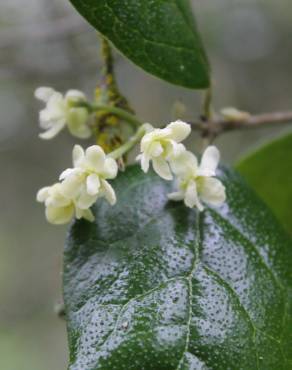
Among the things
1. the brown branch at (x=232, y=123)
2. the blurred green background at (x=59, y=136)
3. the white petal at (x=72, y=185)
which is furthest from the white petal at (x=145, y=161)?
the blurred green background at (x=59, y=136)

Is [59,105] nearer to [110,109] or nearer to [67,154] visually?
[110,109]

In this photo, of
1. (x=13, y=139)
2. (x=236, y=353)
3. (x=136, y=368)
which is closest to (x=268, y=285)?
(x=236, y=353)

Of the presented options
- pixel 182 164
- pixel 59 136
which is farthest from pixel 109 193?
pixel 59 136

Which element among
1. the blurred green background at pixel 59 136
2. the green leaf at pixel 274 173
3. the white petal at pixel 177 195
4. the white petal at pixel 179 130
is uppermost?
the white petal at pixel 179 130

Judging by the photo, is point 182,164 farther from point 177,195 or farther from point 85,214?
point 85,214

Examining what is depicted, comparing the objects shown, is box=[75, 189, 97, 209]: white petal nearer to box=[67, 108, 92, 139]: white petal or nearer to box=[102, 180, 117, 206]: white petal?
box=[102, 180, 117, 206]: white petal

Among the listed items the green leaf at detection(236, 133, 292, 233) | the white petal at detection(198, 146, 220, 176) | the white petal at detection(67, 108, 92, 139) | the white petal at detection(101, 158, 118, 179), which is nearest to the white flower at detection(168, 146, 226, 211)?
the white petal at detection(198, 146, 220, 176)

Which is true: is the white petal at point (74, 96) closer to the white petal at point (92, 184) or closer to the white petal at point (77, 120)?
the white petal at point (77, 120)
